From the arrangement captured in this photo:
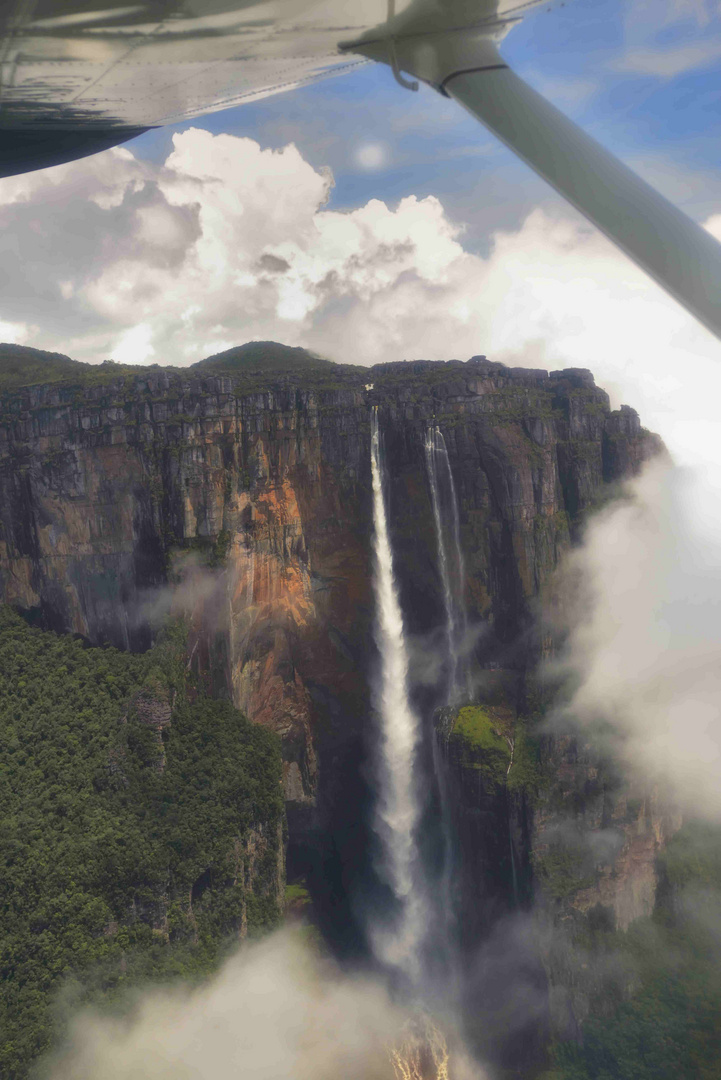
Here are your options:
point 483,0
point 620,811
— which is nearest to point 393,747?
point 620,811

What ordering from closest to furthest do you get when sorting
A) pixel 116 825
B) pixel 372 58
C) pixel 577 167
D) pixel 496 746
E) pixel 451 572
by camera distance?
1. pixel 577 167
2. pixel 372 58
3. pixel 116 825
4. pixel 496 746
5. pixel 451 572

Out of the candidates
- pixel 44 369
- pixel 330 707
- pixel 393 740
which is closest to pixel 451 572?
pixel 393 740

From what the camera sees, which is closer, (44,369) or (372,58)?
(372,58)

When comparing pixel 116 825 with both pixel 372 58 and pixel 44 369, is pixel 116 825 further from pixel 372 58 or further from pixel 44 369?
pixel 372 58

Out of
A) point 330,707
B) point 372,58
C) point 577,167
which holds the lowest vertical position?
point 330,707

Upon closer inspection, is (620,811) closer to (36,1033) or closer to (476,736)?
(476,736)

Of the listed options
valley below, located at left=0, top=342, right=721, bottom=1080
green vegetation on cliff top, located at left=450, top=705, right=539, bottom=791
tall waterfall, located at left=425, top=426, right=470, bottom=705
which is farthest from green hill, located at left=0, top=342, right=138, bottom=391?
green vegetation on cliff top, located at left=450, top=705, right=539, bottom=791

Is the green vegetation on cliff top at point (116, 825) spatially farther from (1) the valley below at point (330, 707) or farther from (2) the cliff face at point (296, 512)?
(2) the cliff face at point (296, 512)

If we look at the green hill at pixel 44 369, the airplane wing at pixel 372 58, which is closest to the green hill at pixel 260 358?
the green hill at pixel 44 369

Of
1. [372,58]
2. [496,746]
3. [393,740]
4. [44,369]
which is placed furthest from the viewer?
[44,369]
